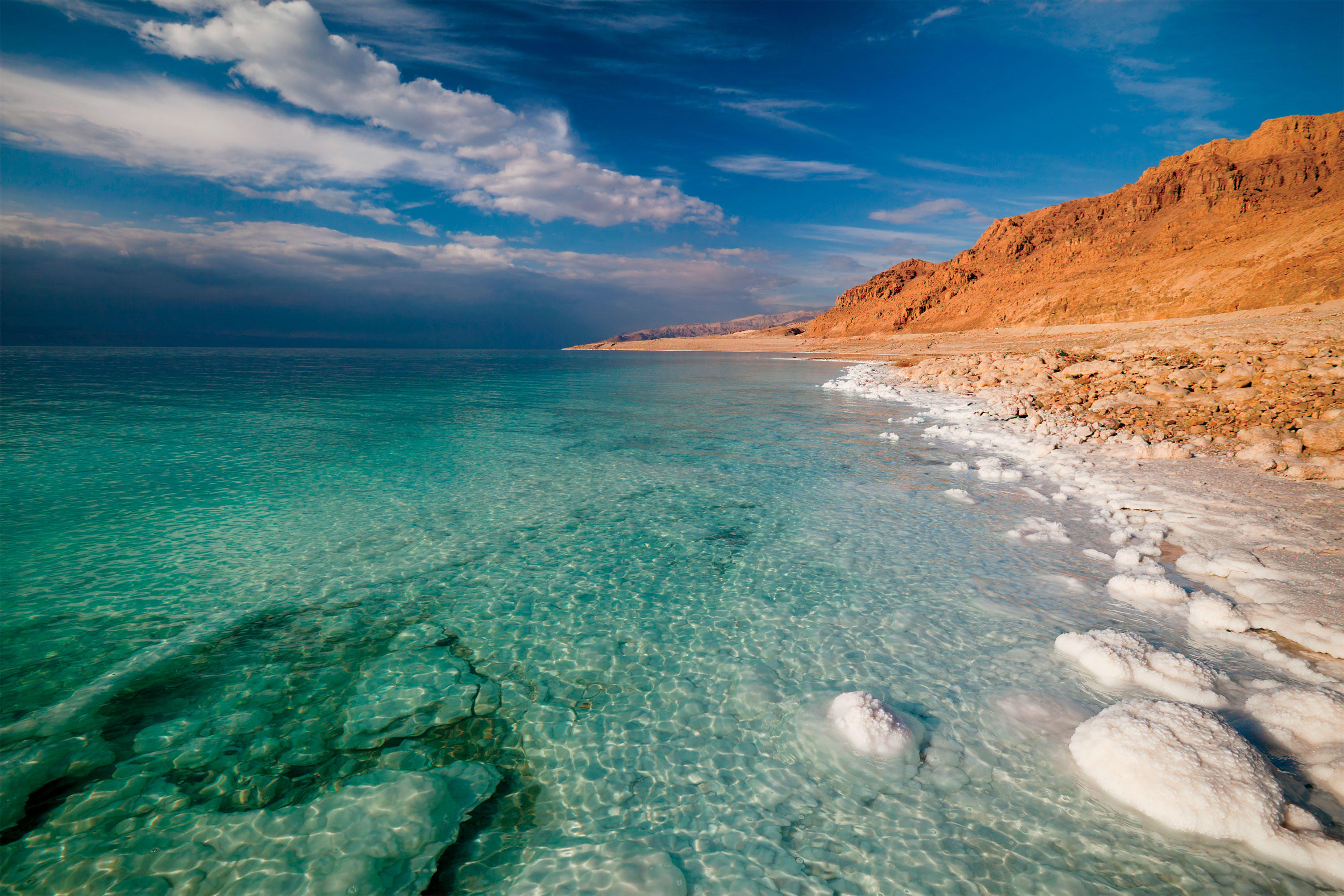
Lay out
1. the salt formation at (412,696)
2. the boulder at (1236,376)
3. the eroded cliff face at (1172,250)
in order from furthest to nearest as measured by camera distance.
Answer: the eroded cliff face at (1172,250)
the boulder at (1236,376)
the salt formation at (412,696)

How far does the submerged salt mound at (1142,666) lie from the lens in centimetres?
495

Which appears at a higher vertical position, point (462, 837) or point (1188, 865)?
point (1188, 865)

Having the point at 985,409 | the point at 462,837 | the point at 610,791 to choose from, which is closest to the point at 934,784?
the point at 610,791

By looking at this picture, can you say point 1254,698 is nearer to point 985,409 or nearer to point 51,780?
point 51,780

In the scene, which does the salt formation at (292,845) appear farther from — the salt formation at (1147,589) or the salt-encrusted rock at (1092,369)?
the salt-encrusted rock at (1092,369)

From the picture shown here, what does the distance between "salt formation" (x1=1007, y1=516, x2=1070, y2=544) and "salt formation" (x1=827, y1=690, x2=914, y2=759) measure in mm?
5767

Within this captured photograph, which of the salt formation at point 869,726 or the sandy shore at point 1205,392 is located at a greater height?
the sandy shore at point 1205,392

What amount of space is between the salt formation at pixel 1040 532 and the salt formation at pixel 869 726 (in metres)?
5.77

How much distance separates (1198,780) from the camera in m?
3.88

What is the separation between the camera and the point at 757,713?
518 cm

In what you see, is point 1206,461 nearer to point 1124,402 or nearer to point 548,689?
point 1124,402

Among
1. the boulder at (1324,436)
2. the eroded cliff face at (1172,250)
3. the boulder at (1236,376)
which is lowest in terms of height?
the boulder at (1324,436)

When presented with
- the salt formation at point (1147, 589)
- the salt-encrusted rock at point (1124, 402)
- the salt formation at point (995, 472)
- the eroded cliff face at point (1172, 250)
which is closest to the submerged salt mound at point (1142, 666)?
the salt formation at point (1147, 589)

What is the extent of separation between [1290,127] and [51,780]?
150 metres
